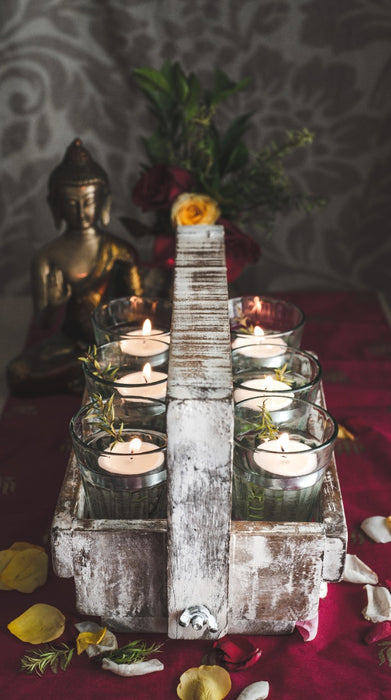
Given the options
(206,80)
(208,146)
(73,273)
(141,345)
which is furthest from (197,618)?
(206,80)

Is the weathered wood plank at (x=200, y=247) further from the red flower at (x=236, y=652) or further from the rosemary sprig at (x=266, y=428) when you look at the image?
the red flower at (x=236, y=652)

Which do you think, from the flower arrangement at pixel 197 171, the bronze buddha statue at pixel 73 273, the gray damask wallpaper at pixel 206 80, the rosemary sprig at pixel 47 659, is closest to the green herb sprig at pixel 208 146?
the flower arrangement at pixel 197 171

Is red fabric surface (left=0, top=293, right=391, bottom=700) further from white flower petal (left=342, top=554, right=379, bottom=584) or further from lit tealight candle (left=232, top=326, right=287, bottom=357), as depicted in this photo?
lit tealight candle (left=232, top=326, right=287, bottom=357)

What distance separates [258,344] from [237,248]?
10.6 inches

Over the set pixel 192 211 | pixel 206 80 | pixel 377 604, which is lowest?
pixel 377 604

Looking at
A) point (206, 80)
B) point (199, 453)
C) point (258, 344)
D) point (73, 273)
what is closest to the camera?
point (199, 453)

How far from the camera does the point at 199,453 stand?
0.41 meters

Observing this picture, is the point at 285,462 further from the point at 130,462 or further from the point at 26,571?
the point at 26,571

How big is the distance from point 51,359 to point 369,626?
48cm

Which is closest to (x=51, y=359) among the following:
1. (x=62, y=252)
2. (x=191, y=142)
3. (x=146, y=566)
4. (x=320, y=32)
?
(x=62, y=252)

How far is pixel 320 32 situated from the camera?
1.09 metres

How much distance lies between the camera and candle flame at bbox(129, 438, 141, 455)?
1.67ft

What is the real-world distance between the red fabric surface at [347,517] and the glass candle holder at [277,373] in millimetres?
146

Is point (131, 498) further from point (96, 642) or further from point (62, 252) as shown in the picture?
point (62, 252)
